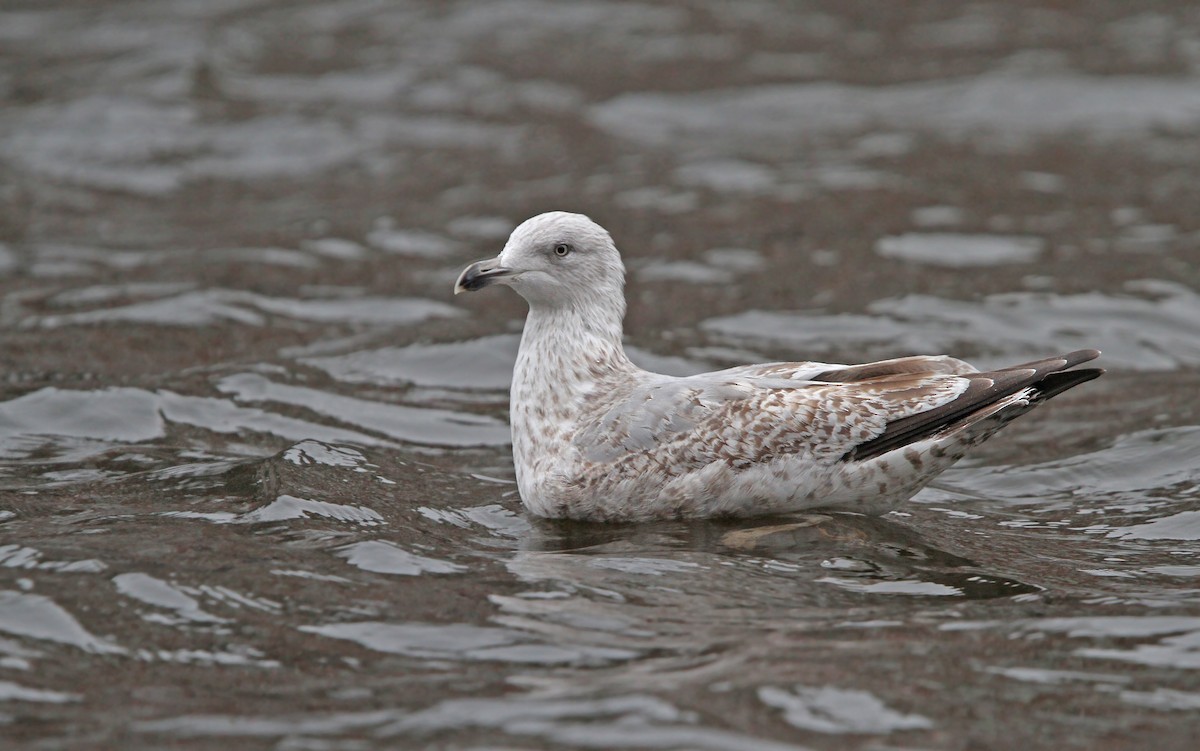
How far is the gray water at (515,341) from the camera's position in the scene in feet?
17.8

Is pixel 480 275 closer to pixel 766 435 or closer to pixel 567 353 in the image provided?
pixel 567 353

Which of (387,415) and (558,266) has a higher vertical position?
(558,266)

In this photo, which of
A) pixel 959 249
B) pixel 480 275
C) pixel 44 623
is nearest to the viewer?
pixel 44 623

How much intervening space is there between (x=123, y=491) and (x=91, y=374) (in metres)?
2.48

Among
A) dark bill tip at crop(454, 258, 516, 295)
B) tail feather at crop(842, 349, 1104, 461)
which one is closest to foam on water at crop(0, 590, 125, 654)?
dark bill tip at crop(454, 258, 516, 295)

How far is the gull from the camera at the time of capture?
23.6 ft

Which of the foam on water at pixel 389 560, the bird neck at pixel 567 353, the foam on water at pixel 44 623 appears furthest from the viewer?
the bird neck at pixel 567 353

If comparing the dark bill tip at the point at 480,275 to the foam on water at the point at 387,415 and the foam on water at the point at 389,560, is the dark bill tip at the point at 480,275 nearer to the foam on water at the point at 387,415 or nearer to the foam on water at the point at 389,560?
the foam on water at the point at 389,560

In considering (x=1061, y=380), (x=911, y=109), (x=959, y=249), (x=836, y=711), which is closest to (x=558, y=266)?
(x=1061, y=380)

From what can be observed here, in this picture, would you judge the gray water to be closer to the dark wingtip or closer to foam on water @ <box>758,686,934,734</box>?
foam on water @ <box>758,686,934,734</box>

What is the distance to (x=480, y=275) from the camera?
7.79 metres

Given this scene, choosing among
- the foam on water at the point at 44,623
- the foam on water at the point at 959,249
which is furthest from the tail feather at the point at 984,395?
the foam on water at the point at 959,249

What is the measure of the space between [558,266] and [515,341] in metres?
3.10

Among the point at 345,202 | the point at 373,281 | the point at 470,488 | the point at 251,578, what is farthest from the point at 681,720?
the point at 345,202
